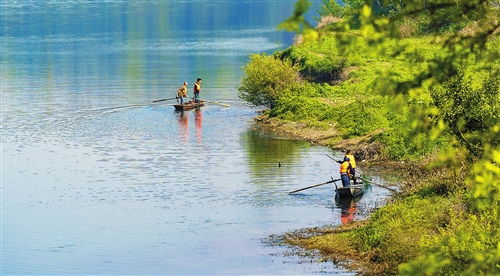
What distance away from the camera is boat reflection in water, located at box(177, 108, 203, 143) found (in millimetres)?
57066

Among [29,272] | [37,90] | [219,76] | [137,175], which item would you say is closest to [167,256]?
[29,272]

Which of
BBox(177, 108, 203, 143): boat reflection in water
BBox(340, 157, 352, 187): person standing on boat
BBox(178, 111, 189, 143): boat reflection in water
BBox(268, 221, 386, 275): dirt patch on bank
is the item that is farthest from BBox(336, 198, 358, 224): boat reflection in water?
BBox(178, 111, 189, 143): boat reflection in water

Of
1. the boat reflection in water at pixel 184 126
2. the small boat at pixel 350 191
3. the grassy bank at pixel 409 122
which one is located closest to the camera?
the grassy bank at pixel 409 122

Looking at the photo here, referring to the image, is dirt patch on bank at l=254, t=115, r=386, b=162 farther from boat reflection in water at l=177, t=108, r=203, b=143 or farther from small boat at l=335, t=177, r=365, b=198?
small boat at l=335, t=177, r=365, b=198

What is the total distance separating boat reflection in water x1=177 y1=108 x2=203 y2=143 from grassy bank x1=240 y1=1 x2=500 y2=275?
3497mm

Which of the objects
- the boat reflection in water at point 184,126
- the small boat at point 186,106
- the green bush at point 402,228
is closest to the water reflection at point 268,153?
the boat reflection in water at point 184,126

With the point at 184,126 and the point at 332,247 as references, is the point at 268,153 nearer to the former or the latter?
the point at 184,126

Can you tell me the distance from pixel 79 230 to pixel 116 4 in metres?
148

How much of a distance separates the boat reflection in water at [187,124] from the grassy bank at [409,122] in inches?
138

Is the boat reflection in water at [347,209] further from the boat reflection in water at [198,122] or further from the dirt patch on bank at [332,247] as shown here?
the boat reflection in water at [198,122]

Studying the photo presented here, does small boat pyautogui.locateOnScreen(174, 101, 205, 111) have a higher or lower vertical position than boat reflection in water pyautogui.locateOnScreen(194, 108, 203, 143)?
higher

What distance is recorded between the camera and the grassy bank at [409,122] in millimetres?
11031

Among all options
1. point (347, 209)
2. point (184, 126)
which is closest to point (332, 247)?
point (347, 209)

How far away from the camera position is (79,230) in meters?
37.7
